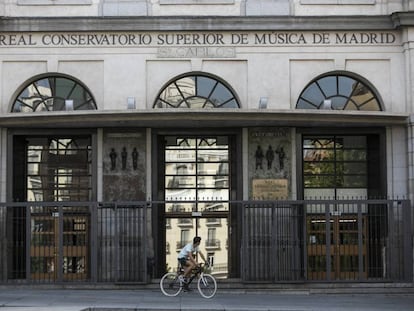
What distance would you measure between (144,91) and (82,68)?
6.43ft

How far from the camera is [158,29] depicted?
21406 millimetres

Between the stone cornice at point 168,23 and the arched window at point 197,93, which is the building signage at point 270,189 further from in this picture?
the stone cornice at point 168,23

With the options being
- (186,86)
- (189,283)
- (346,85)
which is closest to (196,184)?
(186,86)

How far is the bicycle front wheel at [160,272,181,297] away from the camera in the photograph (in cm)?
1889

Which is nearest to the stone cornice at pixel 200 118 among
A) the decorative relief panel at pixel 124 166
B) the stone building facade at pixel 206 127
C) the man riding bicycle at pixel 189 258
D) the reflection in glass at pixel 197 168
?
the stone building facade at pixel 206 127

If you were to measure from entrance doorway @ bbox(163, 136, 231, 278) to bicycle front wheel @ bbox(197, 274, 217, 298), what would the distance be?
2873 mm

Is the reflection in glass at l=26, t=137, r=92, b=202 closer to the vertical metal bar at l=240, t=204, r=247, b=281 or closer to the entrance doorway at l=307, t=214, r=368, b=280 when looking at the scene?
the vertical metal bar at l=240, t=204, r=247, b=281

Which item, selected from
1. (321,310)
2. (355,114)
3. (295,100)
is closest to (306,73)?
(295,100)

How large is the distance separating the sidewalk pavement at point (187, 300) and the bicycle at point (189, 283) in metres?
0.19

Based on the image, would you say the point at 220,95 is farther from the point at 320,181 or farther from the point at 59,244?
the point at 59,244

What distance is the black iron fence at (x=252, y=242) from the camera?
20062 mm

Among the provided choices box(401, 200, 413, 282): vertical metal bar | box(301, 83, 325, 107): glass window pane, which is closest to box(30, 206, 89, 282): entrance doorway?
box(301, 83, 325, 107): glass window pane

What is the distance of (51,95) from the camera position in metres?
21.8

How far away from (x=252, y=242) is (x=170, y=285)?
269 cm
